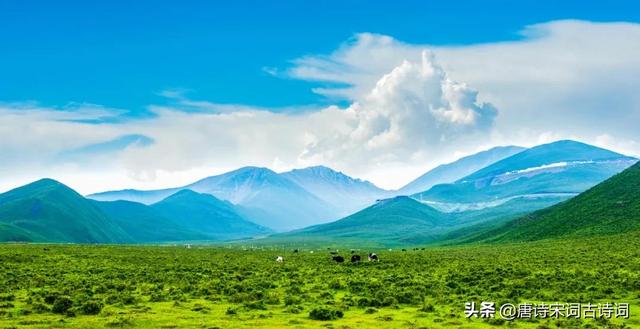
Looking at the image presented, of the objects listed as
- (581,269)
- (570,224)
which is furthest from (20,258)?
(570,224)

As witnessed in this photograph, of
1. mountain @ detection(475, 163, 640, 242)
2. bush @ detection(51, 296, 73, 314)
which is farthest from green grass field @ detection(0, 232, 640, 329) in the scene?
mountain @ detection(475, 163, 640, 242)

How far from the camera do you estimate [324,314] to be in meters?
29.5

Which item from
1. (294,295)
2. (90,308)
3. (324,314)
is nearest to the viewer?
(324,314)

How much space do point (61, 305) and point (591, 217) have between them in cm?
14825

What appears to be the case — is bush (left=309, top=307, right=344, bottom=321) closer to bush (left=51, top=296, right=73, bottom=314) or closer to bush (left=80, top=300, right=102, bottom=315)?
bush (left=80, top=300, right=102, bottom=315)

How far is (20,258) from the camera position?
66.0 metres

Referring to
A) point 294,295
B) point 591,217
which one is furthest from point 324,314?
point 591,217

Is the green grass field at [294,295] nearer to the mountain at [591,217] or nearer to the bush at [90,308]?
the bush at [90,308]

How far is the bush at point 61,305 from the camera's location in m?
30.2

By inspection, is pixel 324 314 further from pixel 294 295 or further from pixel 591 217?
pixel 591 217

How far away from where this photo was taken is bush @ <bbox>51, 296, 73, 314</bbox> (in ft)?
99.0

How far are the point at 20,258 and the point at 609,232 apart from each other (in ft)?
377

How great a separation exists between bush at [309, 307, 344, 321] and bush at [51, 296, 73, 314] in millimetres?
13381

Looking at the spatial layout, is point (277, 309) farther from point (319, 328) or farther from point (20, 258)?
point (20, 258)
